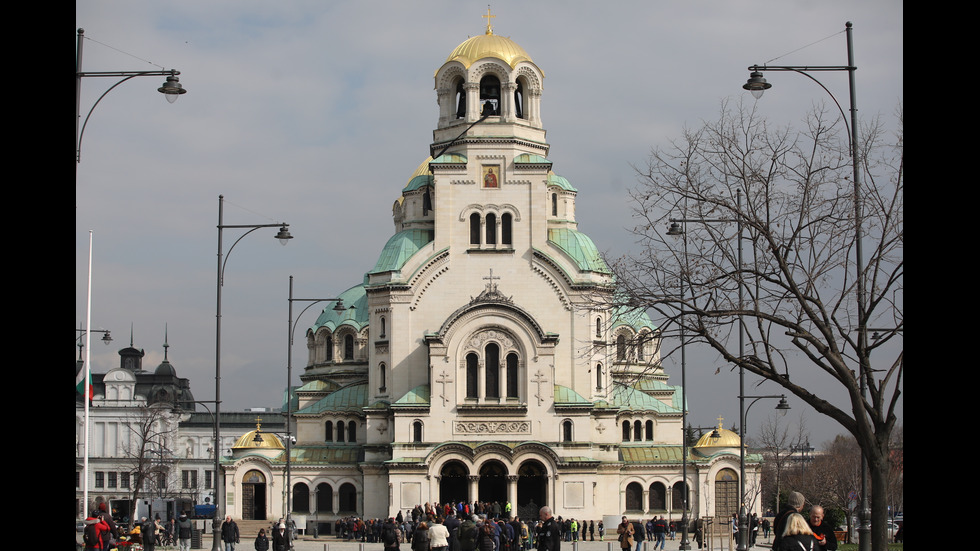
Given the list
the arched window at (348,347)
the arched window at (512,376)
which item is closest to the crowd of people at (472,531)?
the arched window at (512,376)

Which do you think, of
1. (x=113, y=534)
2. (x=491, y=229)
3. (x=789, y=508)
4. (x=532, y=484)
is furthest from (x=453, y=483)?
(x=789, y=508)

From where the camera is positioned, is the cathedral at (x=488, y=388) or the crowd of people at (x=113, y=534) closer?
the crowd of people at (x=113, y=534)

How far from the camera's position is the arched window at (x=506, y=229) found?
7406cm

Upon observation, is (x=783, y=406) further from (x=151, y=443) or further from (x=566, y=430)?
(x=151, y=443)

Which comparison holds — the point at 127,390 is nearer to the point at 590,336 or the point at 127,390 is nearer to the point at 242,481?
the point at 242,481

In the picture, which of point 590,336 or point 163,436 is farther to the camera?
point 163,436

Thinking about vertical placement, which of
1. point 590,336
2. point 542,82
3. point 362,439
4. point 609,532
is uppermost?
point 542,82

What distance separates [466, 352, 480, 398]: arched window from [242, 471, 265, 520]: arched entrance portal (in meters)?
13.5

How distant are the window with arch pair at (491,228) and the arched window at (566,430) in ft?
33.7

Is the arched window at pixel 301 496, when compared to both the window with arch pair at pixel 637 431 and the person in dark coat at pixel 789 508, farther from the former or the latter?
the person in dark coat at pixel 789 508

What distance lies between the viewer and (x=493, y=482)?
7038 cm
